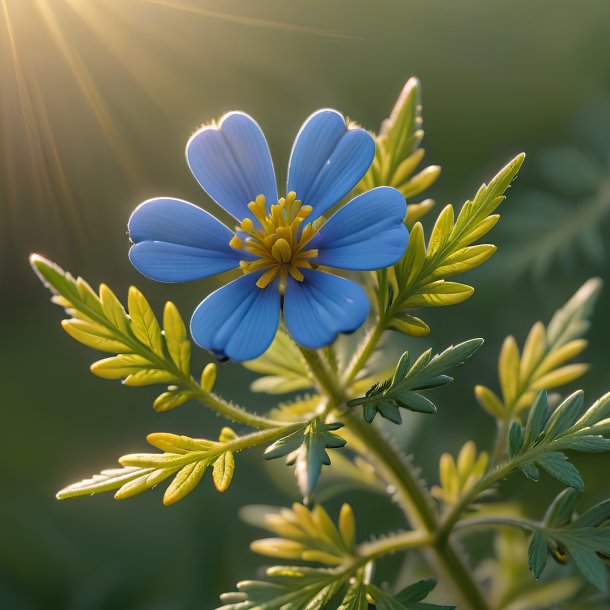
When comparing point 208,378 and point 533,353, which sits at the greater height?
point 208,378

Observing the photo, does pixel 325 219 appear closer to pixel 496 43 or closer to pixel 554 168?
pixel 554 168

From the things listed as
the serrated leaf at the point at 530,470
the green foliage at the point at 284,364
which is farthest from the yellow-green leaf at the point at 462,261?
the green foliage at the point at 284,364

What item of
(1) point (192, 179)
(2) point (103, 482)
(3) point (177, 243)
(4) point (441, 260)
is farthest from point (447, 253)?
(1) point (192, 179)

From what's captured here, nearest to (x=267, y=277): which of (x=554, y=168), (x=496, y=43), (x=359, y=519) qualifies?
(x=359, y=519)

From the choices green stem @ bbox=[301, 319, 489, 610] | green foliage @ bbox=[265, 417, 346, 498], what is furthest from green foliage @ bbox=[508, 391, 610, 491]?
green foliage @ bbox=[265, 417, 346, 498]

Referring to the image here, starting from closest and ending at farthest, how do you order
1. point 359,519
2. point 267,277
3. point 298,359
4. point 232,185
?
point 267,277, point 232,185, point 298,359, point 359,519

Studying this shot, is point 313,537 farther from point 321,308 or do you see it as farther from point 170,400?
point 321,308
